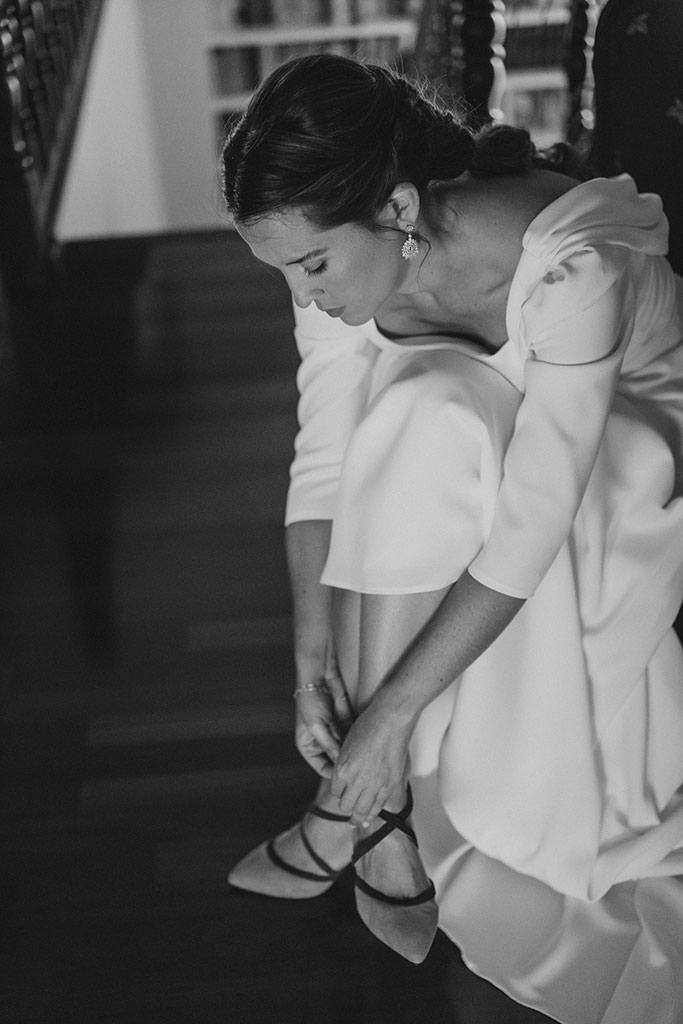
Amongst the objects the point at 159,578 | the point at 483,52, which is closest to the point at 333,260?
the point at 159,578

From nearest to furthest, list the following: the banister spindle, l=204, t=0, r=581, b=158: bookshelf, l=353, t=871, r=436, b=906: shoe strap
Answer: l=353, t=871, r=436, b=906: shoe strap, the banister spindle, l=204, t=0, r=581, b=158: bookshelf

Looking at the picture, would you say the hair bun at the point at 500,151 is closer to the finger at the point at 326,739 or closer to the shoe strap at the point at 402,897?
the finger at the point at 326,739

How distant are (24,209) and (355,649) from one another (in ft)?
5.33

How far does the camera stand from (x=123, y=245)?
10.6 feet

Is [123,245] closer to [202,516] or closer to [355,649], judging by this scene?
[202,516]

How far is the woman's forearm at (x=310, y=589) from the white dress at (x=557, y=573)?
38mm

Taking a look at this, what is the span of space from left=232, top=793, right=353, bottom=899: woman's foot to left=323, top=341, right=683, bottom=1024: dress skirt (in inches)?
4.8

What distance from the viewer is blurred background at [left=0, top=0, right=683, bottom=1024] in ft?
4.18

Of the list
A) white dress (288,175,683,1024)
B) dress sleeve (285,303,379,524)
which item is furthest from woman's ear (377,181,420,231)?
dress sleeve (285,303,379,524)

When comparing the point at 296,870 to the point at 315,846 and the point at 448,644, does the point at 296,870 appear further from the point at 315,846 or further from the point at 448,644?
the point at 448,644

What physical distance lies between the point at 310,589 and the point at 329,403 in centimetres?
23

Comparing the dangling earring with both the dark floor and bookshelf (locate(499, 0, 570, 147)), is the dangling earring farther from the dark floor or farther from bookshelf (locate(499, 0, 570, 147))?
bookshelf (locate(499, 0, 570, 147))

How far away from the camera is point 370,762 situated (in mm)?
1187

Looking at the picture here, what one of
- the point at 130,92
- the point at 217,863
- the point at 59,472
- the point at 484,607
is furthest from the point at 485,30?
the point at 130,92
